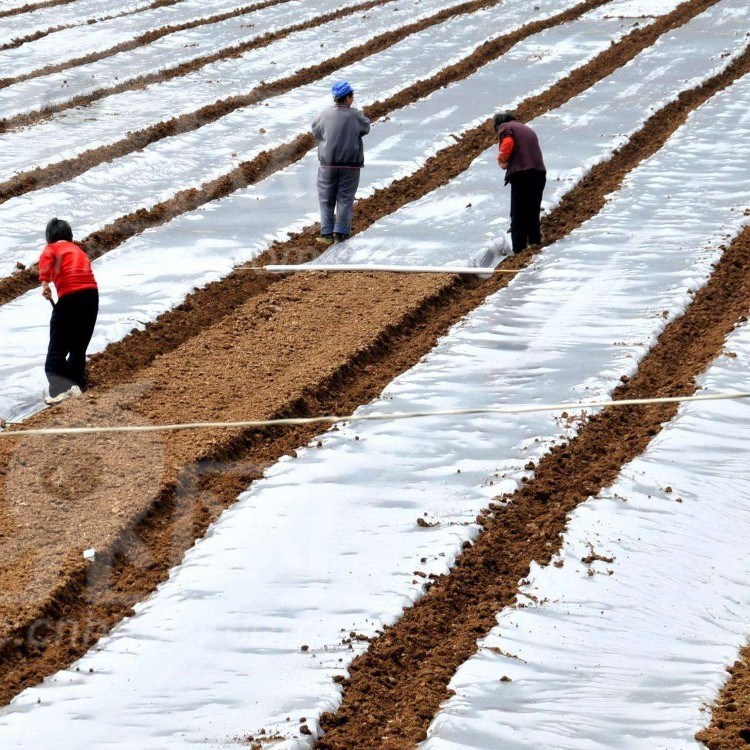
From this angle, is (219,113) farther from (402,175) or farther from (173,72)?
(402,175)

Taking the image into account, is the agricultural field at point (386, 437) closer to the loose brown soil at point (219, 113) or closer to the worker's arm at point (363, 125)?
the loose brown soil at point (219, 113)

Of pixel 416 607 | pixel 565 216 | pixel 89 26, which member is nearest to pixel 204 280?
pixel 565 216

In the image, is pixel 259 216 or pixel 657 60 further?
pixel 657 60

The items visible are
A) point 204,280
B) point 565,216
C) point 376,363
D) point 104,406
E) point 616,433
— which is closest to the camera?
point 616,433

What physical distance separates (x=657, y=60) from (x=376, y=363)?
9.40 meters

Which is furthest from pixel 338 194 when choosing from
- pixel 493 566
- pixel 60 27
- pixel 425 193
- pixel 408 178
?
pixel 60 27

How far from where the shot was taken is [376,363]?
7.76 m

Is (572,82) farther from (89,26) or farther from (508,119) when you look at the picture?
(89,26)

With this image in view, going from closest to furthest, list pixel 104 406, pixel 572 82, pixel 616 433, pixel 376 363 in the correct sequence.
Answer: pixel 616 433
pixel 104 406
pixel 376 363
pixel 572 82

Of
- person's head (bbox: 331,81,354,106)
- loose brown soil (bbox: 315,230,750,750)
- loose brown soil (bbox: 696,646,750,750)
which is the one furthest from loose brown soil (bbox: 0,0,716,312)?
loose brown soil (bbox: 696,646,750,750)

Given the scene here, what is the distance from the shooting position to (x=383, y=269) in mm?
9359

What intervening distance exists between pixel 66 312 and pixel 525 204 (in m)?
4.09

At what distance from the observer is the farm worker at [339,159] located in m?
9.89

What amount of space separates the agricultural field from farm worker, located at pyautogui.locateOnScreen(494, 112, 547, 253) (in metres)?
0.38
